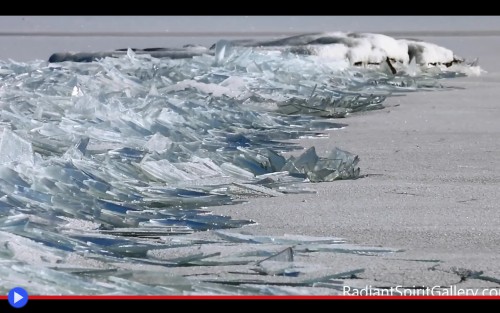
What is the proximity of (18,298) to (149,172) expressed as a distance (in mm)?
857

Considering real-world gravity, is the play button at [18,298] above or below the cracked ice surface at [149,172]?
below

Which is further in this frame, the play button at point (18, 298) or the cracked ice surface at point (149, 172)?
the cracked ice surface at point (149, 172)

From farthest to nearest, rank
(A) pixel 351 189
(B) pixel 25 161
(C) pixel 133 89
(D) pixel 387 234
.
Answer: (C) pixel 133 89, (A) pixel 351 189, (B) pixel 25 161, (D) pixel 387 234

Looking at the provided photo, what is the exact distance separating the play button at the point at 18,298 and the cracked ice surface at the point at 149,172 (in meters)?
0.09

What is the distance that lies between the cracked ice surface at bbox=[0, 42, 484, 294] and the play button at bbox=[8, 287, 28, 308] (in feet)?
0.30

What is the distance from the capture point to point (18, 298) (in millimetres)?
1152

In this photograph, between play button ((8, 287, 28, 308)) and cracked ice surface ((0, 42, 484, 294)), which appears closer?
play button ((8, 287, 28, 308))

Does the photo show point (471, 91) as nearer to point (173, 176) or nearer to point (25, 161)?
point (173, 176)

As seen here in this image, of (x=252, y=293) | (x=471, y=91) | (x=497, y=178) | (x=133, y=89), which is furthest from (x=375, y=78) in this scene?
(x=252, y=293)

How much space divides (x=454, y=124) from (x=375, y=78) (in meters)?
1.40

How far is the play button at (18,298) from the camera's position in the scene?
1146 mm

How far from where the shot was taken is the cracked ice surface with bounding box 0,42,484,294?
140cm

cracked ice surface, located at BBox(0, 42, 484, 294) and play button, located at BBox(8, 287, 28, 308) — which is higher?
cracked ice surface, located at BBox(0, 42, 484, 294)

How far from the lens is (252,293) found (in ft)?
4.30
